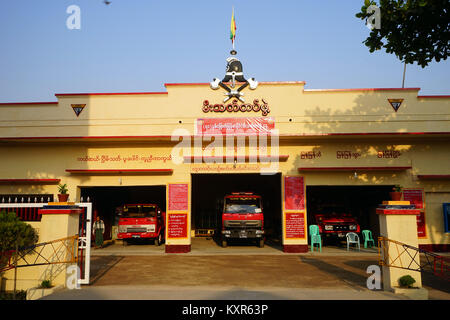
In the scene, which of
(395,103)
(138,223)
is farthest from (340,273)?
(138,223)

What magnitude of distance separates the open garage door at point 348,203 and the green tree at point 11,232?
12.5 m

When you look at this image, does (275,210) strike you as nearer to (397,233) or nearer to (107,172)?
(107,172)

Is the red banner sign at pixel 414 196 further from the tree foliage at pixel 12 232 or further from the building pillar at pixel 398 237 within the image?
the tree foliage at pixel 12 232

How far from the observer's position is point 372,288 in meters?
7.96

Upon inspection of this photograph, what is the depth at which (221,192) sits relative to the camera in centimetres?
2255

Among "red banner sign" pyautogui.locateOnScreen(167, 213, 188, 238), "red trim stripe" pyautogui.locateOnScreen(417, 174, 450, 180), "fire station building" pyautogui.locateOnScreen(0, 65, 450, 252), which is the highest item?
"fire station building" pyautogui.locateOnScreen(0, 65, 450, 252)

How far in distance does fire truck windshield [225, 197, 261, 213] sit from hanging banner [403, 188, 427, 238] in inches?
251

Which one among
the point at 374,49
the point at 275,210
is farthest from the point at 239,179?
the point at 374,49

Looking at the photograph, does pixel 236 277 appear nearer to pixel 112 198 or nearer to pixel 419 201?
pixel 419 201

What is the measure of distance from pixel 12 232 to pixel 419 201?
14834 mm

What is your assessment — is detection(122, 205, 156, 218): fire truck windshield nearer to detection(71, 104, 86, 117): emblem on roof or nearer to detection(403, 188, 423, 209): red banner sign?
detection(71, 104, 86, 117): emblem on roof

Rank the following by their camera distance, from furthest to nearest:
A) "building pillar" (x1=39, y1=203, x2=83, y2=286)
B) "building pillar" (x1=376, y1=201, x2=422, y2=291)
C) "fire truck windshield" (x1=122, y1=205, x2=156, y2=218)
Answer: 1. "fire truck windshield" (x1=122, y1=205, x2=156, y2=218)
2. "building pillar" (x1=39, y1=203, x2=83, y2=286)
3. "building pillar" (x1=376, y1=201, x2=422, y2=291)

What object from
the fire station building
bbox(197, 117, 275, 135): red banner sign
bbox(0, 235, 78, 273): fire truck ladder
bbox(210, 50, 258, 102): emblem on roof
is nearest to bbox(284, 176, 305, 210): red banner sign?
the fire station building

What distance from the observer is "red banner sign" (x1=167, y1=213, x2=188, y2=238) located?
14062mm
